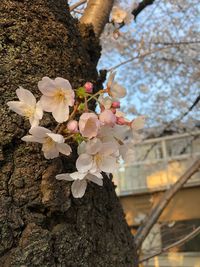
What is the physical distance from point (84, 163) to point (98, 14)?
945 millimetres

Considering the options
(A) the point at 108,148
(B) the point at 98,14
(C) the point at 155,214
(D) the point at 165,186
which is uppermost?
(B) the point at 98,14

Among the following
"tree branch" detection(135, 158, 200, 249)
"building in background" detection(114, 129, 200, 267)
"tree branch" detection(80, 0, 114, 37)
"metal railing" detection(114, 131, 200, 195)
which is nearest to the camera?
"tree branch" detection(80, 0, 114, 37)

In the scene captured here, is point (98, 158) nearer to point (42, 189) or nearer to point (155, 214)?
point (42, 189)

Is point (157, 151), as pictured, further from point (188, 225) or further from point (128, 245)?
point (128, 245)

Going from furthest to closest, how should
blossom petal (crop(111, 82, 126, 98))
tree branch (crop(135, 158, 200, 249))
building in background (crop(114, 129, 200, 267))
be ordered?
building in background (crop(114, 129, 200, 267)) → tree branch (crop(135, 158, 200, 249)) → blossom petal (crop(111, 82, 126, 98))

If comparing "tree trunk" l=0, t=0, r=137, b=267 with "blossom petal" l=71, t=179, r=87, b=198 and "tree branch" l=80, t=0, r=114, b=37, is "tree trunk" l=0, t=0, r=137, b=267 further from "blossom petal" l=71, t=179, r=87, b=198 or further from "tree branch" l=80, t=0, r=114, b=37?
"tree branch" l=80, t=0, r=114, b=37

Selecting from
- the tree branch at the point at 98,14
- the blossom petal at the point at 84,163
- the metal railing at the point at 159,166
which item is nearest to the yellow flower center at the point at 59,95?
the blossom petal at the point at 84,163

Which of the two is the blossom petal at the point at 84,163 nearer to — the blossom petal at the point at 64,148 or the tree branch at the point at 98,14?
the blossom petal at the point at 64,148

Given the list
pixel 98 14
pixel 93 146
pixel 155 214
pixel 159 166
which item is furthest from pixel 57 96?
pixel 159 166

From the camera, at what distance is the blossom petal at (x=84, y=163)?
0.65 m

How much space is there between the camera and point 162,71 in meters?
6.38

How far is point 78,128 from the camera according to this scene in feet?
2.15

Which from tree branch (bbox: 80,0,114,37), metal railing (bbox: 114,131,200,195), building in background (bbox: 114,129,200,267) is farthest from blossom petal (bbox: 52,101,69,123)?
metal railing (bbox: 114,131,200,195)

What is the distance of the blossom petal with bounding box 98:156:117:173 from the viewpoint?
666 mm
